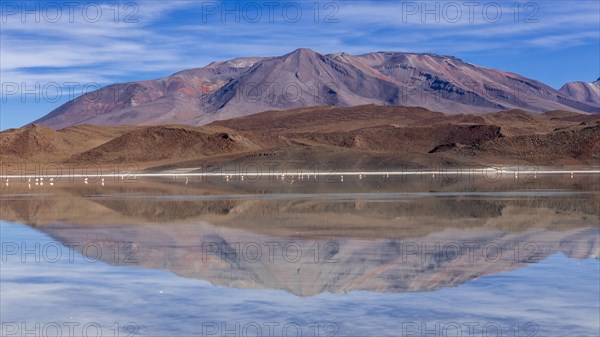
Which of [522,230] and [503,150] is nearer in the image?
[522,230]

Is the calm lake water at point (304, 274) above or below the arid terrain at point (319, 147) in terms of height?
below

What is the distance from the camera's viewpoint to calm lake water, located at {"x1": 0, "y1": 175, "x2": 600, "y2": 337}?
485 inches

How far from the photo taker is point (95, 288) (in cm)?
1527

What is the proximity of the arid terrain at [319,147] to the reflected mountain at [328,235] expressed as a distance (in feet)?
195

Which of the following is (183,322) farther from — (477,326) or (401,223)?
(401,223)

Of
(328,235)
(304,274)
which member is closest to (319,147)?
(328,235)

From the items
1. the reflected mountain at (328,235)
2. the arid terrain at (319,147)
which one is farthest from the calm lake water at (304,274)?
the arid terrain at (319,147)

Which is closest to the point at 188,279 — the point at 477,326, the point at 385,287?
the point at 385,287

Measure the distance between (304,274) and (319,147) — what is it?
90.2m

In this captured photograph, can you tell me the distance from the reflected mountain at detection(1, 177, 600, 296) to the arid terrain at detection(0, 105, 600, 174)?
2345 inches

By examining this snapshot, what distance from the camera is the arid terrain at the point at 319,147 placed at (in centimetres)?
10156

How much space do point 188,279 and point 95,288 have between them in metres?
1.66

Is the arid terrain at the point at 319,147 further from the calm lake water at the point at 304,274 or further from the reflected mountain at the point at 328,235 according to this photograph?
the calm lake water at the point at 304,274

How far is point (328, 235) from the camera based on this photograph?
77.7 feet
